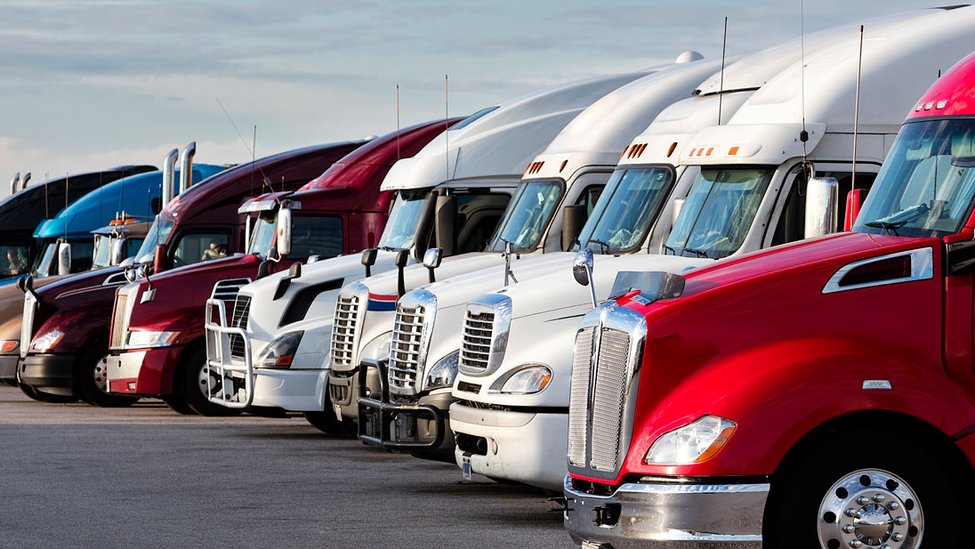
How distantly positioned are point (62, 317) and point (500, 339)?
11.6 metres

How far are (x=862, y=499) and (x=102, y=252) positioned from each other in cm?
1989

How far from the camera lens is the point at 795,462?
6793mm

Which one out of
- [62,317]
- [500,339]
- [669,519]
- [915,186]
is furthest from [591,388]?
[62,317]

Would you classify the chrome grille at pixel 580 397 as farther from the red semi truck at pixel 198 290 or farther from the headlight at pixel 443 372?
the red semi truck at pixel 198 290

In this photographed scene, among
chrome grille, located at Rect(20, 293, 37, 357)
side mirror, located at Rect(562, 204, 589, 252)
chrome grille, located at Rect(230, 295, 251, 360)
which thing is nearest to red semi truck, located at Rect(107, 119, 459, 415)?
chrome grille, located at Rect(230, 295, 251, 360)

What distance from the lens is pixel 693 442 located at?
22.3ft

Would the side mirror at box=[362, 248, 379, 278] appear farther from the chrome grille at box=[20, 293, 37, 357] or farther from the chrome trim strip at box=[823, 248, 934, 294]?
the chrome trim strip at box=[823, 248, 934, 294]

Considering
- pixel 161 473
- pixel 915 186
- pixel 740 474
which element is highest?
pixel 915 186

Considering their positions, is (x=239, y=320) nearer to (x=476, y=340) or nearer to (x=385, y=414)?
(x=385, y=414)

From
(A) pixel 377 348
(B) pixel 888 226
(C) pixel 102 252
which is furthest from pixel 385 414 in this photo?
(C) pixel 102 252

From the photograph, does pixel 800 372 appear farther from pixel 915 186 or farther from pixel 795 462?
pixel 915 186

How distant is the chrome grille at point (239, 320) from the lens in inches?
613

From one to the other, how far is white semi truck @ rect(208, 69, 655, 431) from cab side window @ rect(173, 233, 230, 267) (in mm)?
4475

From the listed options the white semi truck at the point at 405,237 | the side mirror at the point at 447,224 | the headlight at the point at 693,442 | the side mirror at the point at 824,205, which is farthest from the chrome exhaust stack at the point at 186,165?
the headlight at the point at 693,442
